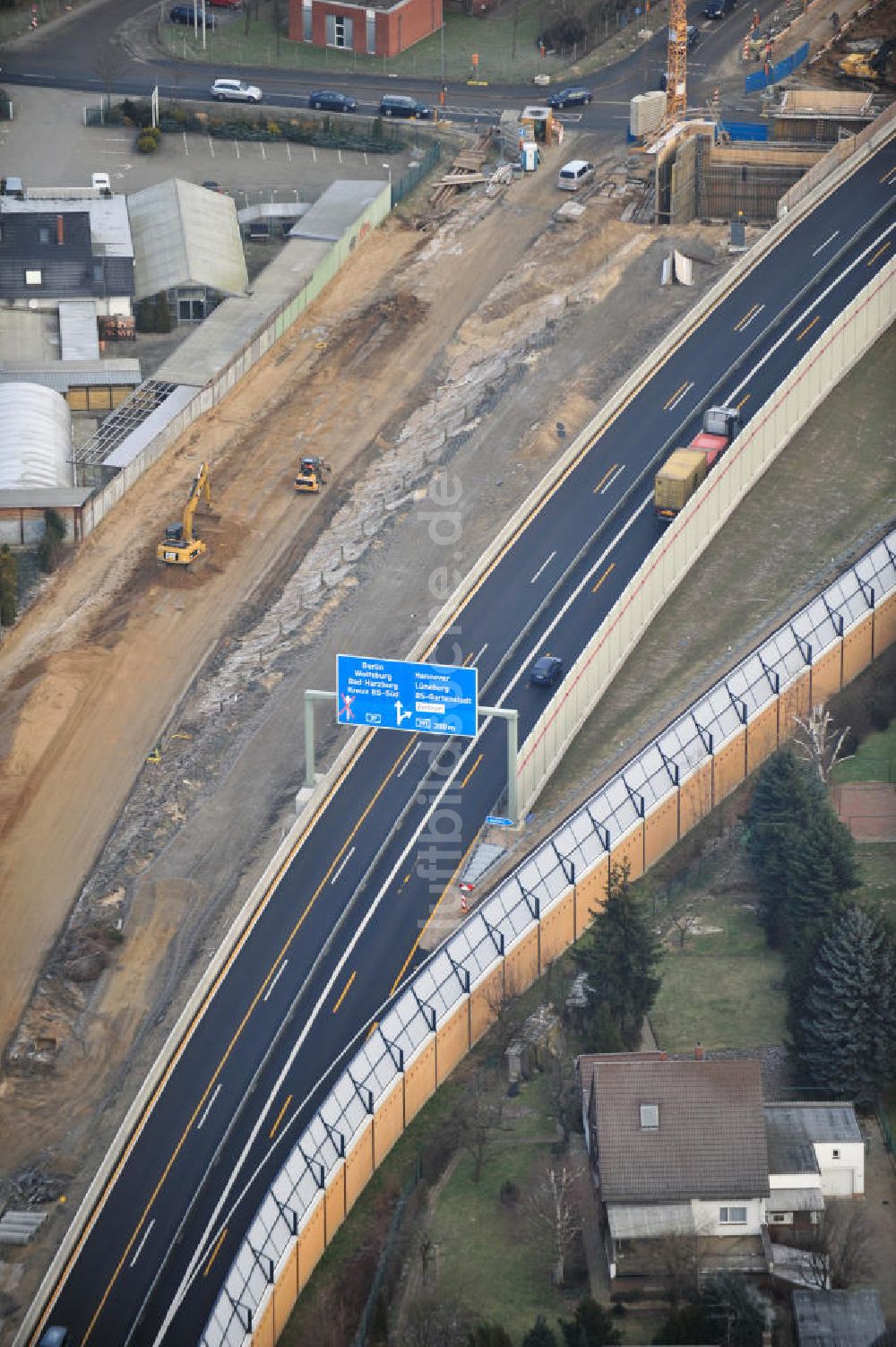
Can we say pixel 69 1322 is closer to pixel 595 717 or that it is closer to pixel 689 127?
pixel 595 717

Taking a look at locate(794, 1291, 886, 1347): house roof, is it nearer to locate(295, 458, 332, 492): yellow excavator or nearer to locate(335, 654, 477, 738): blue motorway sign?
locate(335, 654, 477, 738): blue motorway sign

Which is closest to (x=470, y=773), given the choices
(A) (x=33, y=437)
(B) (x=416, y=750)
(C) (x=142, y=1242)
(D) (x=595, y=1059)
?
(B) (x=416, y=750)

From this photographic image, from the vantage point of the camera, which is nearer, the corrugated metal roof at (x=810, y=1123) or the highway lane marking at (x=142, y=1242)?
the highway lane marking at (x=142, y=1242)

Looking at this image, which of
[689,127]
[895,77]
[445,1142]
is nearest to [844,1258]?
[445,1142]

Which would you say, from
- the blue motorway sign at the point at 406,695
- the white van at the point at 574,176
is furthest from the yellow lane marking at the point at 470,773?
the white van at the point at 574,176

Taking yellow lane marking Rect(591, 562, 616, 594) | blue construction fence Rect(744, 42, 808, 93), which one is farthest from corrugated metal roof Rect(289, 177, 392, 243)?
yellow lane marking Rect(591, 562, 616, 594)

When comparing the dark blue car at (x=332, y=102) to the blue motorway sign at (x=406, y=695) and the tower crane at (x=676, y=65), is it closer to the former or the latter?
the tower crane at (x=676, y=65)
